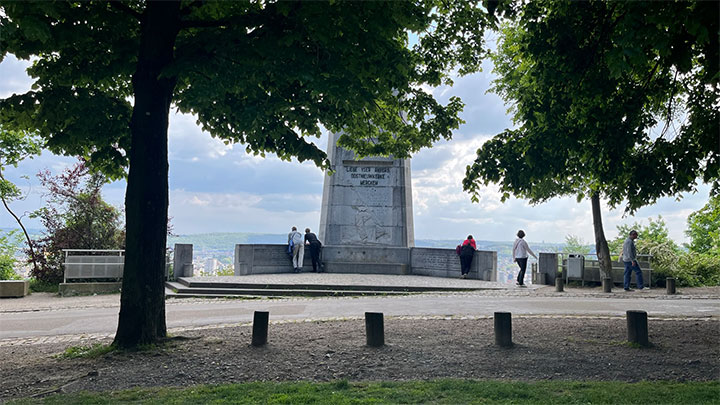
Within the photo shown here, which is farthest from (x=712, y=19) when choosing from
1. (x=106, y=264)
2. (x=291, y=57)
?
(x=106, y=264)

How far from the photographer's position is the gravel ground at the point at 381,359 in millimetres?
6391

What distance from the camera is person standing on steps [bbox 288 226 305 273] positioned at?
70.3 ft

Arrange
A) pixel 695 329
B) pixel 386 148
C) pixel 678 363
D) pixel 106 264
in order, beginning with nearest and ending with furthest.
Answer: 1. pixel 678 363
2. pixel 695 329
3. pixel 386 148
4. pixel 106 264

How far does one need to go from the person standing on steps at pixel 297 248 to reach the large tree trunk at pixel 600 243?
34.8 feet

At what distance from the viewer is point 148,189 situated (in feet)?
26.9

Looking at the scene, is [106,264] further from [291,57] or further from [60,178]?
Answer: [291,57]

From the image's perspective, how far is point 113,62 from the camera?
28.6 ft

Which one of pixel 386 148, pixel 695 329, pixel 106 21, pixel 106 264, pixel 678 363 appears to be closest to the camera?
pixel 678 363

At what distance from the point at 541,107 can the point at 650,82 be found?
199 cm

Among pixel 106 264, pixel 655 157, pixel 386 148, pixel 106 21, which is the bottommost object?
pixel 106 264

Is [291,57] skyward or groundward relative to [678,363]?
skyward

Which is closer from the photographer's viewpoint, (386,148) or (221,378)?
(221,378)

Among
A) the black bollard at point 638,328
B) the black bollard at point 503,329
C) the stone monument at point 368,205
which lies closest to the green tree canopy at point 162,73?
the black bollard at point 503,329

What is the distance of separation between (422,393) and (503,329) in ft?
9.25
